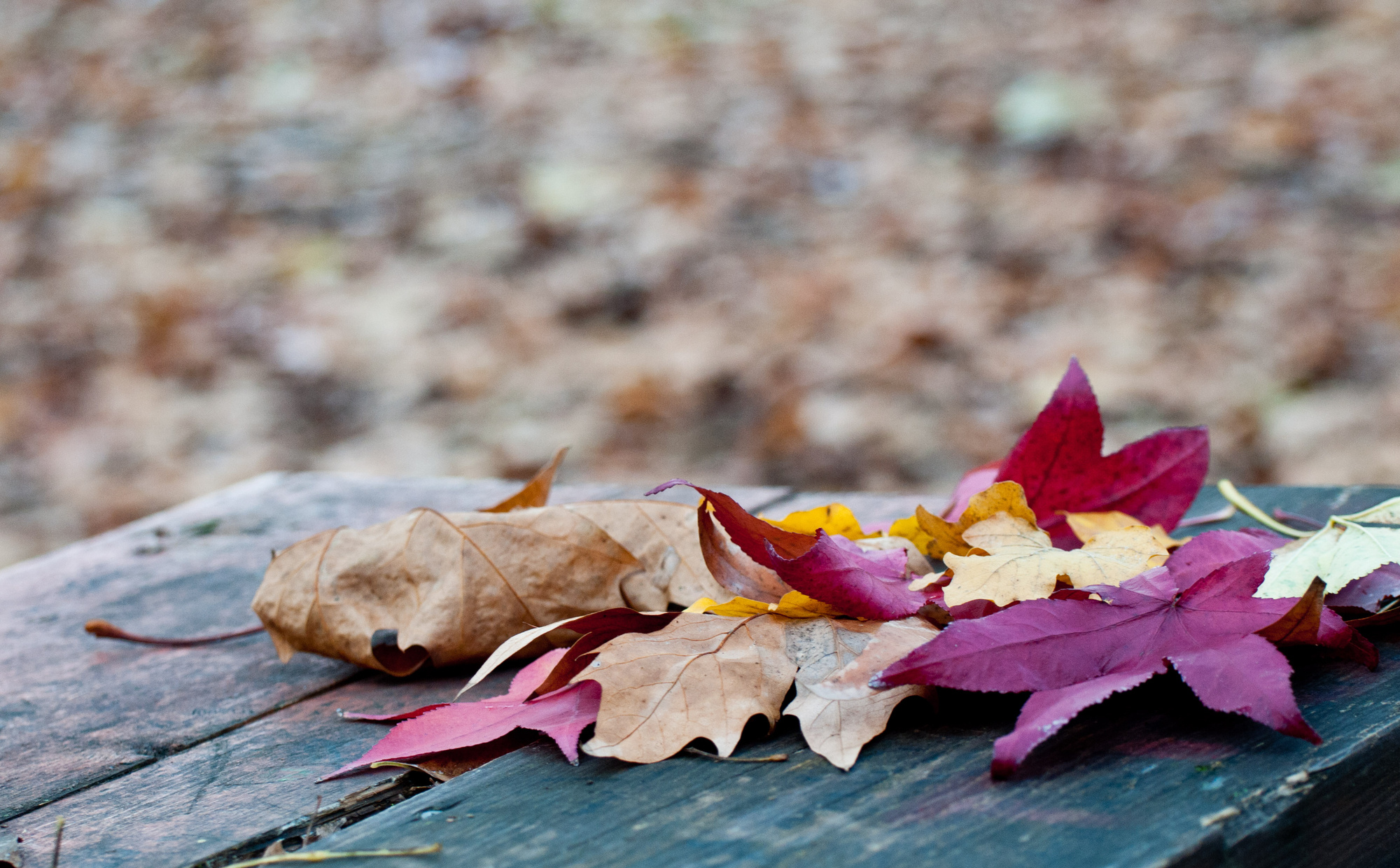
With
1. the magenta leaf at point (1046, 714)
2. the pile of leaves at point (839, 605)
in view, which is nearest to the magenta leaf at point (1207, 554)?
the pile of leaves at point (839, 605)

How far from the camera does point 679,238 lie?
2408 mm

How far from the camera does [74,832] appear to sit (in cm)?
50

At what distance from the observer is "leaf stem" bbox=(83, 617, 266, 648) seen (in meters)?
0.78

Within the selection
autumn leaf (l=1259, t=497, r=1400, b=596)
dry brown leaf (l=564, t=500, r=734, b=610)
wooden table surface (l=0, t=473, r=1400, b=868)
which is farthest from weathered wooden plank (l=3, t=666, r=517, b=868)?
autumn leaf (l=1259, t=497, r=1400, b=596)

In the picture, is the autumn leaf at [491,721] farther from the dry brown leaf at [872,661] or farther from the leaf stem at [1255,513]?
the leaf stem at [1255,513]

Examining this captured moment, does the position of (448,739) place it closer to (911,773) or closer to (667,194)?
(911,773)

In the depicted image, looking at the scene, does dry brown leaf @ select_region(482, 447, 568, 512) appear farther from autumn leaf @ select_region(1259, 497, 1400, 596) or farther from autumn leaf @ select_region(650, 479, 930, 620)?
autumn leaf @ select_region(1259, 497, 1400, 596)

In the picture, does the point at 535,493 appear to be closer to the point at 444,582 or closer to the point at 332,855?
the point at 444,582

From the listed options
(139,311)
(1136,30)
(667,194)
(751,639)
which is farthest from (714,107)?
(751,639)

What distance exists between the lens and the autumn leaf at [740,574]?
555 millimetres

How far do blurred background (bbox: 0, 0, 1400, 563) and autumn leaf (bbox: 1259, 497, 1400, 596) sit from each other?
4.50ft

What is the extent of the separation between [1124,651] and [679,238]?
79.5 inches

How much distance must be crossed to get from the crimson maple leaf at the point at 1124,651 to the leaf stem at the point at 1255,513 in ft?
0.85

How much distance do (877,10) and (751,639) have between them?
101 inches
